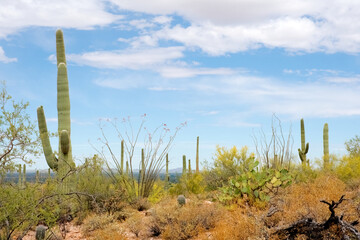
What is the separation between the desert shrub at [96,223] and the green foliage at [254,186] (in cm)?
289

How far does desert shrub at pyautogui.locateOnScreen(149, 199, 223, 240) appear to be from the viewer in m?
8.98

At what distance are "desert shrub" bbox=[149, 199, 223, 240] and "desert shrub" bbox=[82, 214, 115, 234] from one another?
1296 mm

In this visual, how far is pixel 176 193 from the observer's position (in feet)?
51.5

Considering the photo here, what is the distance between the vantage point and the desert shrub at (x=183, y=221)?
898 centimetres

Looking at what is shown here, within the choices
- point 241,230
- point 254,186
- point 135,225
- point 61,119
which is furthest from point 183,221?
point 61,119

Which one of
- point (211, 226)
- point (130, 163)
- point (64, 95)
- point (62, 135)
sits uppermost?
point (64, 95)

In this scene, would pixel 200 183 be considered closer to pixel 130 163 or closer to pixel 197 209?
pixel 130 163

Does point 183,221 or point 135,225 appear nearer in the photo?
point 183,221

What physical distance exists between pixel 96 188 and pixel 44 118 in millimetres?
5140

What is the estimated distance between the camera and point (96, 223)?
416 inches

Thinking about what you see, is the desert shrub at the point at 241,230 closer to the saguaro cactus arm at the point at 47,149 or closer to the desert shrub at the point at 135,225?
the desert shrub at the point at 135,225

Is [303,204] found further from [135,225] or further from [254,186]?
[135,225]

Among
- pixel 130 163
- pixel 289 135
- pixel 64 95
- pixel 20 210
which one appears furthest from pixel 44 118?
pixel 289 135

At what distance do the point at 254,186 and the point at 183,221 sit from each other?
228 centimetres
